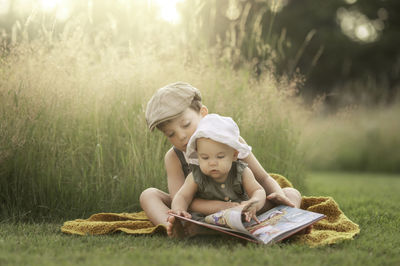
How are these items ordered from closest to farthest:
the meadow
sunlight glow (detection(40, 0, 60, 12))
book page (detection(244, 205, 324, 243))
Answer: the meadow < book page (detection(244, 205, 324, 243)) < sunlight glow (detection(40, 0, 60, 12))

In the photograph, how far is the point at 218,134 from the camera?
2.17 meters

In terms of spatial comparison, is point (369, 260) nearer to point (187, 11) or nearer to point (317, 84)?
point (187, 11)

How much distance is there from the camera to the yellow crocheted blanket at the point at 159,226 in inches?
88.7

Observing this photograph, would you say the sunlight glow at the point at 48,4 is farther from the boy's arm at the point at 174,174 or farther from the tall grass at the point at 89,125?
the boy's arm at the point at 174,174

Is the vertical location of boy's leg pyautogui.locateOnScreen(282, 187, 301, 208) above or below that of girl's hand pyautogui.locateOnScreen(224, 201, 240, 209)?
below

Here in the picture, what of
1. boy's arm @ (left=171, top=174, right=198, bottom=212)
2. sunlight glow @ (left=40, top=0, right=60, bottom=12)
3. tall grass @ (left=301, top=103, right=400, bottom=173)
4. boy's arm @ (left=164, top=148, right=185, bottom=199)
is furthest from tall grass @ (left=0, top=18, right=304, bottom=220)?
tall grass @ (left=301, top=103, right=400, bottom=173)

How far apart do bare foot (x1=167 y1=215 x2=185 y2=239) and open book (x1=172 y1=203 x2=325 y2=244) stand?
9 cm

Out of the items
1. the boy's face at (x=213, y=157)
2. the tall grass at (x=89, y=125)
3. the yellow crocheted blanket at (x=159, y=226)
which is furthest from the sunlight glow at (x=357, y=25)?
the boy's face at (x=213, y=157)

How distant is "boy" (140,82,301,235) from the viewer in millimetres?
2428

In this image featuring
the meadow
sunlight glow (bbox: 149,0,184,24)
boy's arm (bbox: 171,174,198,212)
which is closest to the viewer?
the meadow

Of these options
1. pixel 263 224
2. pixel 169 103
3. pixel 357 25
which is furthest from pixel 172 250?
pixel 357 25

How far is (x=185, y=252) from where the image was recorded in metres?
1.94

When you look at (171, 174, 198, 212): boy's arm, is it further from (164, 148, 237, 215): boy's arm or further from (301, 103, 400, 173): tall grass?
(301, 103, 400, 173): tall grass

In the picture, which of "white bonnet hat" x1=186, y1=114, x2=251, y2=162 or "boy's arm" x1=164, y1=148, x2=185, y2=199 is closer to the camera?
"white bonnet hat" x1=186, y1=114, x2=251, y2=162
